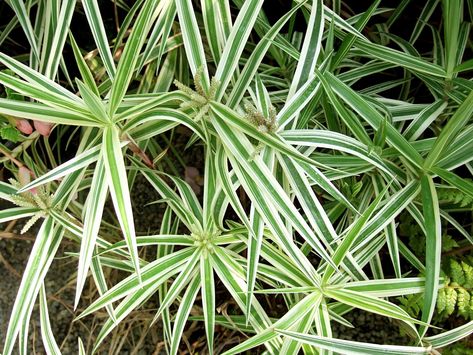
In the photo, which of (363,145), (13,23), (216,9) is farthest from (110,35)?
(363,145)

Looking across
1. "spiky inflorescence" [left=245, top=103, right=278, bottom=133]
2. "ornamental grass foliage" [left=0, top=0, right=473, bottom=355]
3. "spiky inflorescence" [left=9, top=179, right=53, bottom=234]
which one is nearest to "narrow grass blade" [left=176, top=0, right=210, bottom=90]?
"ornamental grass foliage" [left=0, top=0, right=473, bottom=355]

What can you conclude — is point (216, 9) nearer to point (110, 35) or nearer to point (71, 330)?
point (110, 35)

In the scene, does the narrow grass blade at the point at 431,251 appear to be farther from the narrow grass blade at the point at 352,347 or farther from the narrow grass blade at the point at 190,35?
the narrow grass blade at the point at 190,35

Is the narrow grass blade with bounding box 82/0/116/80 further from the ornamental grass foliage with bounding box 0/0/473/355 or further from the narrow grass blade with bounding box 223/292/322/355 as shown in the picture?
the narrow grass blade with bounding box 223/292/322/355

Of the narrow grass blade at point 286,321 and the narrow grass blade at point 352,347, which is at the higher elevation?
the narrow grass blade at point 286,321

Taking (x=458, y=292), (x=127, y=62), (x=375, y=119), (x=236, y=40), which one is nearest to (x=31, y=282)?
(x=127, y=62)

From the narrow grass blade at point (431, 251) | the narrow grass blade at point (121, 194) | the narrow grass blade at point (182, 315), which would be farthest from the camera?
the narrow grass blade at point (182, 315)

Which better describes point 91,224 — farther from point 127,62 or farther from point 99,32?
point 99,32

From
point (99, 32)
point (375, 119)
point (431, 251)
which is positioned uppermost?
point (99, 32)

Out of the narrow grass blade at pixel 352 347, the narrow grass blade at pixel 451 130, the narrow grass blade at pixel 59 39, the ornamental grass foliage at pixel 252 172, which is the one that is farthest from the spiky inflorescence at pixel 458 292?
the narrow grass blade at pixel 59 39

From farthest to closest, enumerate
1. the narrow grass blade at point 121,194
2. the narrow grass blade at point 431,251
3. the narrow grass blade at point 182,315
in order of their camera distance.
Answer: the narrow grass blade at point 182,315 < the narrow grass blade at point 431,251 < the narrow grass blade at point 121,194

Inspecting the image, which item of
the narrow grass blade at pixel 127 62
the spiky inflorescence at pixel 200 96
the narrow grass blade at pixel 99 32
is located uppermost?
the narrow grass blade at pixel 99 32

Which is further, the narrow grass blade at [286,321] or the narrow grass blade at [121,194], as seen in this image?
the narrow grass blade at [286,321]
